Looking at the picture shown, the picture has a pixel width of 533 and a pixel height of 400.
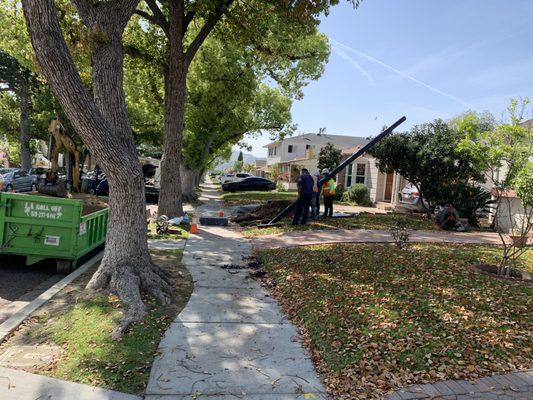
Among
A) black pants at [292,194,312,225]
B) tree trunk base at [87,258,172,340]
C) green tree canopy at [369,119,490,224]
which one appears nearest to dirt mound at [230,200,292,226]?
black pants at [292,194,312,225]

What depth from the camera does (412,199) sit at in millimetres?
18641

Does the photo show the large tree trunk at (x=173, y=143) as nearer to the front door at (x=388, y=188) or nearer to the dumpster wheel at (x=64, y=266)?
the dumpster wheel at (x=64, y=266)

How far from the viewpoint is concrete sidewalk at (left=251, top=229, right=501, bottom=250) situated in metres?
11.3

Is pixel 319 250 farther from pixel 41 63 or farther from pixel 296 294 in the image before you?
pixel 41 63

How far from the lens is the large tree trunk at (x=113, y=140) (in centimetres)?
588

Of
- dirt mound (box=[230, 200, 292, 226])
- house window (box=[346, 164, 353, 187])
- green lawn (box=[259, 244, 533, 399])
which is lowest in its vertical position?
green lawn (box=[259, 244, 533, 399])

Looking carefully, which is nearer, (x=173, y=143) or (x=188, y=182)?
(x=173, y=143)

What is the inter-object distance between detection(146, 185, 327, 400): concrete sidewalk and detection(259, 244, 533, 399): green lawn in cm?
29

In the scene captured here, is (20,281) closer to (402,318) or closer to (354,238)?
(402,318)

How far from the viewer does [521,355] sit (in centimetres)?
464

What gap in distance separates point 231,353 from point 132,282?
2.12 m

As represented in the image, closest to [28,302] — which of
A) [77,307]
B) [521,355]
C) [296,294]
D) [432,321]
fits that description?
[77,307]

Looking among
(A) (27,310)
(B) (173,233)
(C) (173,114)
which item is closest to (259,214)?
(B) (173,233)

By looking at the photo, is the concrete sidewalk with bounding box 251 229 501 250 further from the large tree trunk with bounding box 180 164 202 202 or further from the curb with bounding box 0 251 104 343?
the large tree trunk with bounding box 180 164 202 202
